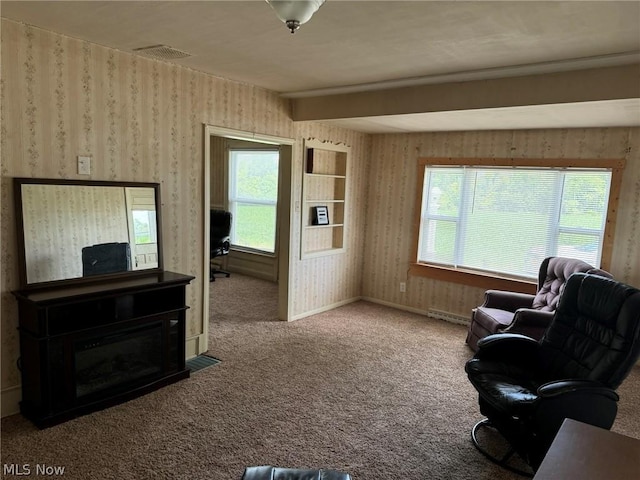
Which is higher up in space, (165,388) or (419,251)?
(419,251)

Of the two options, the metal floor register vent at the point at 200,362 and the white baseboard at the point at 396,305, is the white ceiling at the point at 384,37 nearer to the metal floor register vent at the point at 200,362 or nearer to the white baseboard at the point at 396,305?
the metal floor register vent at the point at 200,362

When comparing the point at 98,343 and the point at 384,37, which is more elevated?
Result: the point at 384,37

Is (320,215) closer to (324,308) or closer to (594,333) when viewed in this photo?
(324,308)

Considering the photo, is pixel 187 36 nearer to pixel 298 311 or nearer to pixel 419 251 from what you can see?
pixel 298 311

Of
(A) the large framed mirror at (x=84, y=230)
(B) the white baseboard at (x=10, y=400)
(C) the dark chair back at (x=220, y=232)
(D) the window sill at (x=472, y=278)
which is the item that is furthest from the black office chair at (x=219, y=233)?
(B) the white baseboard at (x=10, y=400)

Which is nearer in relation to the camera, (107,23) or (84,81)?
(107,23)

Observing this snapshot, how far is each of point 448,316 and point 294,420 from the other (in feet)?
9.64

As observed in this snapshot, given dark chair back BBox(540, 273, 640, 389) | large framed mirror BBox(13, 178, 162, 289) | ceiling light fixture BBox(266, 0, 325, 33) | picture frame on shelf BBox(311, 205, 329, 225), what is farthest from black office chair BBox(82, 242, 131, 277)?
dark chair back BBox(540, 273, 640, 389)

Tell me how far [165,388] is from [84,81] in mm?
2253

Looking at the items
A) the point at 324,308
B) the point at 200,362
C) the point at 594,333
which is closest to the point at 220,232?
the point at 324,308

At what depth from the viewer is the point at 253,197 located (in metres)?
7.16

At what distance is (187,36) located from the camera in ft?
8.97

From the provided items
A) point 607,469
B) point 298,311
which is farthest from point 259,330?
point 607,469

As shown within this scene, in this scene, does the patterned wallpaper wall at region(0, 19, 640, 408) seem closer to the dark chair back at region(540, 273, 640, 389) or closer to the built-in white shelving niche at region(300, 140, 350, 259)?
the built-in white shelving niche at region(300, 140, 350, 259)
